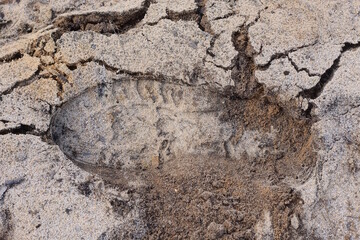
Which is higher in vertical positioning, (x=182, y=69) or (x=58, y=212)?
(x=182, y=69)

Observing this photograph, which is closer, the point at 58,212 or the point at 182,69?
the point at 58,212

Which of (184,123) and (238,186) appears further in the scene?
(184,123)

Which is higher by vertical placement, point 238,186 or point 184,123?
point 184,123

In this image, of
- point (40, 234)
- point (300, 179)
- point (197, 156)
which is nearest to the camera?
point (40, 234)

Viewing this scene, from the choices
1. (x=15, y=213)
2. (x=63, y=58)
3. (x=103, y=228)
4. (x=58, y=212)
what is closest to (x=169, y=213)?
(x=103, y=228)

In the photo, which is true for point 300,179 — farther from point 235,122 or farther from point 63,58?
point 63,58

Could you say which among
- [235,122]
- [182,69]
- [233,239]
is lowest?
[233,239]

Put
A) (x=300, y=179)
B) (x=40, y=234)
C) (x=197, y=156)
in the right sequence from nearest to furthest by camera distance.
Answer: (x=40, y=234)
(x=300, y=179)
(x=197, y=156)
